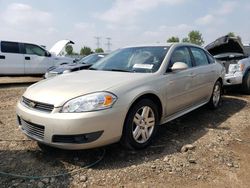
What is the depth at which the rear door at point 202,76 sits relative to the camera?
490 cm

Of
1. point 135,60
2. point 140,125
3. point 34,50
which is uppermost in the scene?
→ point 34,50

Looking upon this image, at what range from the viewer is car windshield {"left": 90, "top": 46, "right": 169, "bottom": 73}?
13.3 ft

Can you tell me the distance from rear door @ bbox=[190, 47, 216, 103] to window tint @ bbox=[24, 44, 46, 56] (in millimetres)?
7915

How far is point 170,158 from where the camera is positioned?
3443 millimetres

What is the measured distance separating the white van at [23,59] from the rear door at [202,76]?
7837 millimetres

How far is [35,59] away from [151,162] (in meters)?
9.28

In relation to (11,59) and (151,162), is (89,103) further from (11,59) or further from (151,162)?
(11,59)

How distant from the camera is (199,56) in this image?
5379mm

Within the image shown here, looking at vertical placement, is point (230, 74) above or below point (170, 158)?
above

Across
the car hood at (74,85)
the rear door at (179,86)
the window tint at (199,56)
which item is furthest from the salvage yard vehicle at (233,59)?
the car hood at (74,85)

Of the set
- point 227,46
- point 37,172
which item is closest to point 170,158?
point 37,172

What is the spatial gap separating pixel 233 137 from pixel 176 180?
1.70 meters

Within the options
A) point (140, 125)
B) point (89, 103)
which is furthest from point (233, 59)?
point (89, 103)

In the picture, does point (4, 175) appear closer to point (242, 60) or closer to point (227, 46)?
point (242, 60)
